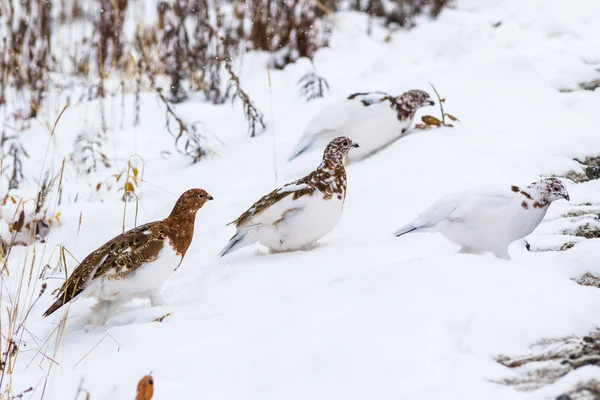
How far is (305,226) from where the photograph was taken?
3039 millimetres

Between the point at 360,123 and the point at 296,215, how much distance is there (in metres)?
1.27

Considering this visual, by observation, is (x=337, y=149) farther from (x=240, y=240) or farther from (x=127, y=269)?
(x=127, y=269)

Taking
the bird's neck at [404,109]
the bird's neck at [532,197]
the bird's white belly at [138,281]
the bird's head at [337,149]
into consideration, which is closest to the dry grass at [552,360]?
the bird's neck at [532,197]

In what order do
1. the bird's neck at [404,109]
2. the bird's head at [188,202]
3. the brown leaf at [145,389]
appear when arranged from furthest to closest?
the bird's neck at [404,109]
the bird's head at [188,202]
the brown leaf at [145,389]

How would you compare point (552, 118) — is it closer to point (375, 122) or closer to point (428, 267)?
point (375, 122)

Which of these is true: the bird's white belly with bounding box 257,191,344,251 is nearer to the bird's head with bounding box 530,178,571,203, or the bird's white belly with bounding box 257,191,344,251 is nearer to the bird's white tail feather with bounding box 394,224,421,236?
the bird's white tail feather with bounding box 394,224,421,236

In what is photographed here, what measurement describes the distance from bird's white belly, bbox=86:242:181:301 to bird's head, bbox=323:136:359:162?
0.89 m

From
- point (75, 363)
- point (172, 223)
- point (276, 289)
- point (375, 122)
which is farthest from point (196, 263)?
point (375, 122)

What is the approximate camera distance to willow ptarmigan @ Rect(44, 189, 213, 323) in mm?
2629

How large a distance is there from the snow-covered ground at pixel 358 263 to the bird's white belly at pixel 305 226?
0.07 meters

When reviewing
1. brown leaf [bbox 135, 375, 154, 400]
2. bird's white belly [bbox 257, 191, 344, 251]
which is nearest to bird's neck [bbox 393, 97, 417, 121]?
bird's white belly [bbox 257, 191, 344, 251]

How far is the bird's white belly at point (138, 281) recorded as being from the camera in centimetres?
263

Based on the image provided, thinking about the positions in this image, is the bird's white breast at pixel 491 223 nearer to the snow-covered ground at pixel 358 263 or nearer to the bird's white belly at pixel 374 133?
the snow-covered ground at pixel 358 263

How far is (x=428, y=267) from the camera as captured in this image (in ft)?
7.70
